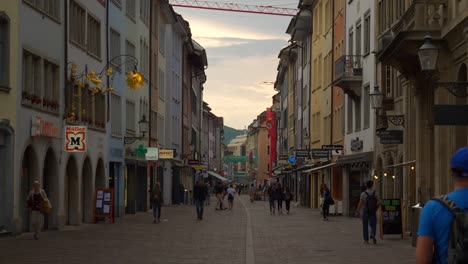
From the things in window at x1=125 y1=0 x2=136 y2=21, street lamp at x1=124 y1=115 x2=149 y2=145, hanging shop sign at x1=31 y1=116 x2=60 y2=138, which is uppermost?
window at x1=125 y1=0 x2=136 y2=21

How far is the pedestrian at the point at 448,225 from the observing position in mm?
5797

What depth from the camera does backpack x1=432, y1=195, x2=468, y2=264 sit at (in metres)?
5.76

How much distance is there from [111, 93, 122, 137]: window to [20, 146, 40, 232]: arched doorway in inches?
598

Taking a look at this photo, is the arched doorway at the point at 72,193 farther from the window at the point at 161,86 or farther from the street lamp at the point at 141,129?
the window at the point at 161,86

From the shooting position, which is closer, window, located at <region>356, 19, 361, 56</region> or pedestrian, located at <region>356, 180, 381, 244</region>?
pedestrian, located at <region>356, 180, 381, 244</region>

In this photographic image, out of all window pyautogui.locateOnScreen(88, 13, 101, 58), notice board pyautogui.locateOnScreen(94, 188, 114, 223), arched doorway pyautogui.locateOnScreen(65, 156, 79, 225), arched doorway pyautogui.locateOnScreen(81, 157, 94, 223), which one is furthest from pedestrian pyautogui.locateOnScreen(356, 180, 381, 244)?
window pyautogui.locateOnScreen(88, 13, 101, 58)

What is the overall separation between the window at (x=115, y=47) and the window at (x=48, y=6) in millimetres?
11794

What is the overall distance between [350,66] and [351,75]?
765 mm

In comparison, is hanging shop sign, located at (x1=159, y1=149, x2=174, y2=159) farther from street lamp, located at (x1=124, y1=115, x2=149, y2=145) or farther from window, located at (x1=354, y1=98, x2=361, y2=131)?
window, located at (x1=354, y1=98, x2=361, y2=131)

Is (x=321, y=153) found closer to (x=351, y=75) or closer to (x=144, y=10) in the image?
(x=351, y=75)

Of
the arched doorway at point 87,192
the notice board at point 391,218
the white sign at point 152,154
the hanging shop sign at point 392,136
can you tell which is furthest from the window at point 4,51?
the white sign at point 152,154

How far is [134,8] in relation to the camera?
52875 mm

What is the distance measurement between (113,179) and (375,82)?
12447mm

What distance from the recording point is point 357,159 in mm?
45156
